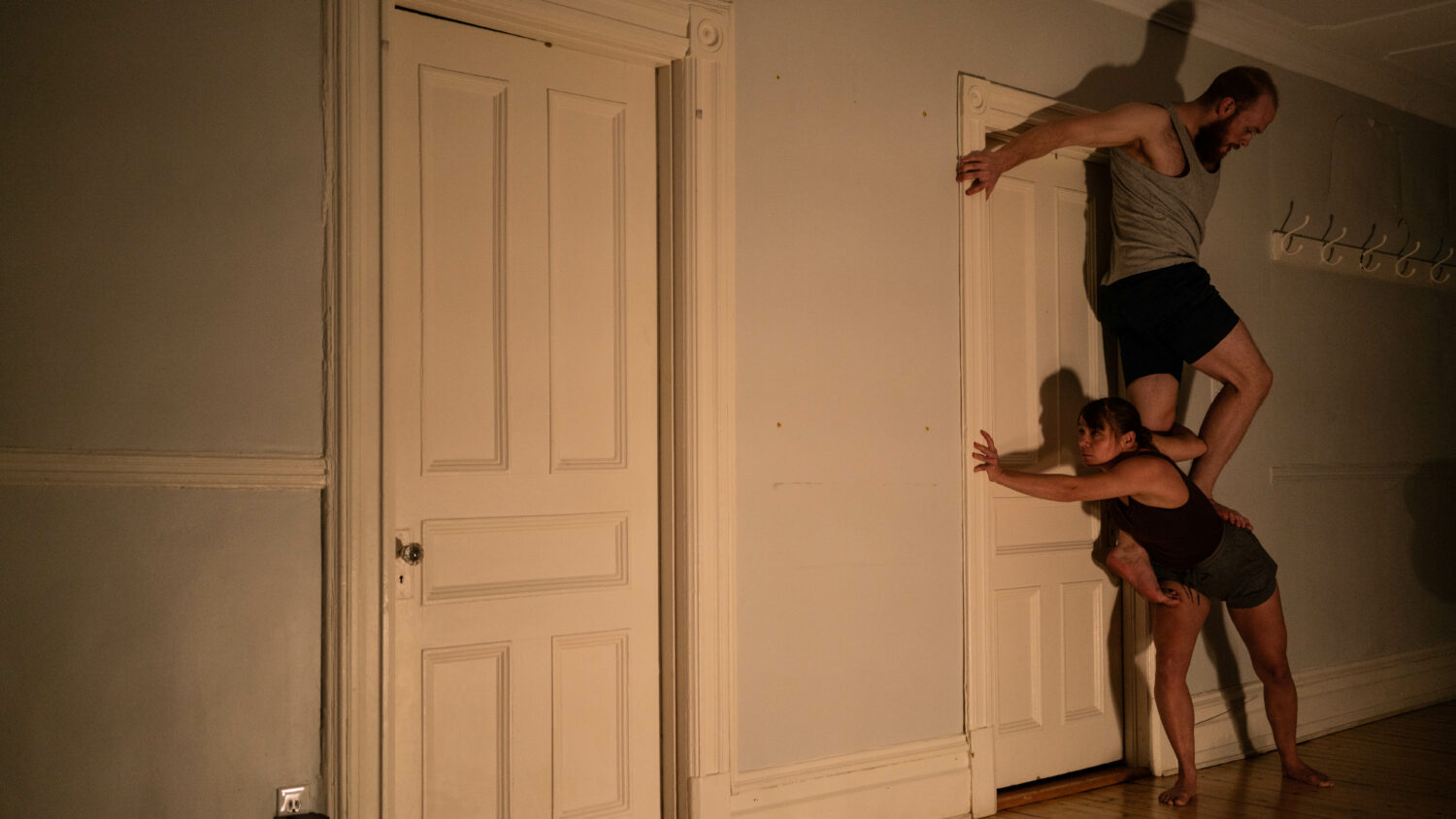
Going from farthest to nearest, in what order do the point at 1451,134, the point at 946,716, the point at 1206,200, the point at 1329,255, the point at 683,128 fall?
1. the point at 1451,134
2. the point at 1329,255
3. the point at 1206,200
4. the point at 946,716
5. the point at 683,128

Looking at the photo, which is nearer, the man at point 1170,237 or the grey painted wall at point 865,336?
the grey painted wall at point 865,336

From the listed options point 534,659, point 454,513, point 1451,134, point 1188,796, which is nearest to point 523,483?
point 454,513

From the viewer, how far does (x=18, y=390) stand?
2000mm

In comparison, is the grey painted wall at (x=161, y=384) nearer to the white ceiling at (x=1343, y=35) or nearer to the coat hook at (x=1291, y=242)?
the white ceiling at (x=1343, y=35)

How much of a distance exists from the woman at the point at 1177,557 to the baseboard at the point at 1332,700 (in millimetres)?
318

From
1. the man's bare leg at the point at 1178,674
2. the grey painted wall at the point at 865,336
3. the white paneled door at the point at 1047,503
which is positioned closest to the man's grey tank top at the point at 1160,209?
the white paneled door at the point at 1047,503

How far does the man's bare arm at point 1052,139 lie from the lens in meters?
3.45

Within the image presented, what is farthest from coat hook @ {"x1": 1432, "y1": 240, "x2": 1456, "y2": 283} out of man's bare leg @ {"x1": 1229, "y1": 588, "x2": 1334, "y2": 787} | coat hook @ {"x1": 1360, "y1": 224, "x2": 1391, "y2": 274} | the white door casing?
man's bare leg @ {"x1": 1229, "y1": 588, "x2": 1334, "y2": 787}

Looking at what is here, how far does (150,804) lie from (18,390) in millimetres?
841

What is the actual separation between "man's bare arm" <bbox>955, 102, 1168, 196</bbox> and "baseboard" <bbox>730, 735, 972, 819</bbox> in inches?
71.2

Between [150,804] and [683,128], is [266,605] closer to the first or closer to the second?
[150,804]

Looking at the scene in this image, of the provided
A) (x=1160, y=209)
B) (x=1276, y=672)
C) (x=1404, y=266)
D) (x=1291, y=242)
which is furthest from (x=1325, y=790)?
(x=1404, y=266)

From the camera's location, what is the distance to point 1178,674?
12.1 ft

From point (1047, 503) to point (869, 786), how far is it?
129cm
